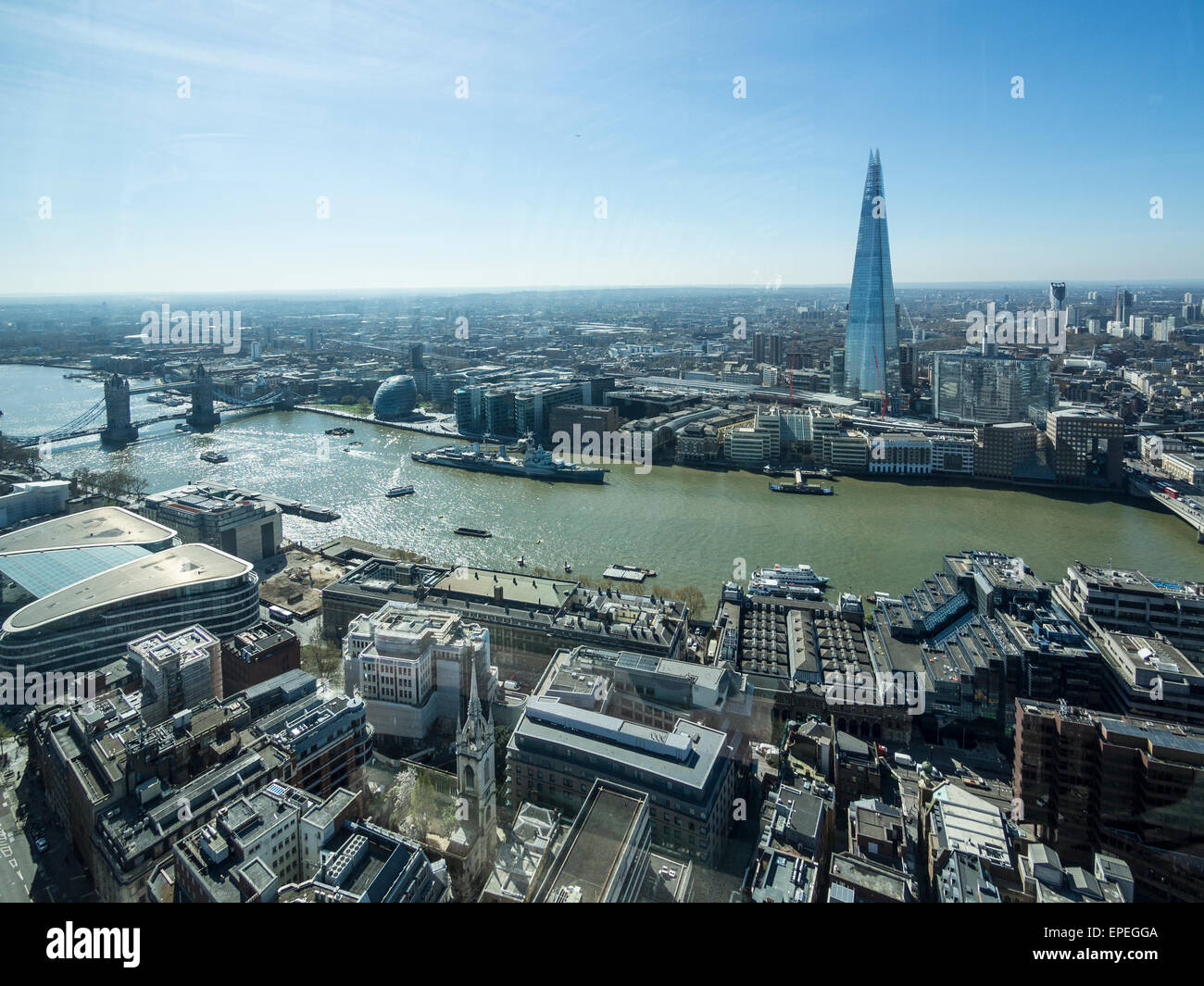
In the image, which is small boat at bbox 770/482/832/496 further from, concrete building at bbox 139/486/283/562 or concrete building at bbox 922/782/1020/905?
concrete building at bbox 922/782/1020/905

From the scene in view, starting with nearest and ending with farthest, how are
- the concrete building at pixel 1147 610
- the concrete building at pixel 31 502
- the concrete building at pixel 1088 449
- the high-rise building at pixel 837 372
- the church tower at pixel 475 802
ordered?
the church tower at pixel 475 802
the concrete building at pixel 1147 610
the concrete building at pixel 31 502
the concrete building at pixel 1088 449
the high-rise building at pixel 837 372

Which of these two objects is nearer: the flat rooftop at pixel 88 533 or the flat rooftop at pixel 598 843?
the flat rooftop at pixel 598 843

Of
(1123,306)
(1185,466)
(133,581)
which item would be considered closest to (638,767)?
(133,581)

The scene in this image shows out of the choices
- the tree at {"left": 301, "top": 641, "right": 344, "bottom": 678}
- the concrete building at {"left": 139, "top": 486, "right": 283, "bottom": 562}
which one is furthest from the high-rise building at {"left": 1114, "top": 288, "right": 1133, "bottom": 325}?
the tree at {"left": 301, "top": 641, "right": 344, "bottom": 678}

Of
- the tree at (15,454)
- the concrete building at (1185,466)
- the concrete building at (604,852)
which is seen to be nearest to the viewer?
the concrete building at (604,852)

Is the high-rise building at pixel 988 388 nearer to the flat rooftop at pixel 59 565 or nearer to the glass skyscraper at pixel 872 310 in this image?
the glass skyscraper at pixel 872 310

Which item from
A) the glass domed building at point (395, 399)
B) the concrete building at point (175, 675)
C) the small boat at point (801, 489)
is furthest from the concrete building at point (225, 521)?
the glass domed building at point (395, 399)

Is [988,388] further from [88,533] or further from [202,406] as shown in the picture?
[202,406]
